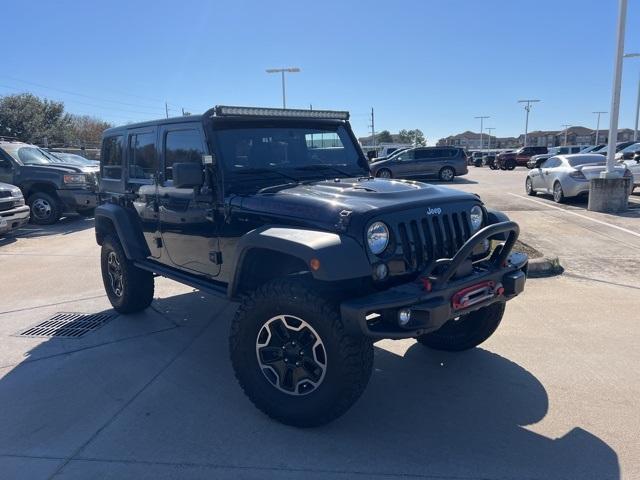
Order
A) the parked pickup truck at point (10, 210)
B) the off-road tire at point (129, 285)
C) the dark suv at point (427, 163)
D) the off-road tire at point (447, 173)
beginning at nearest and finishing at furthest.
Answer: the off-road tire at point (129, 285) → the parked pickup truck at point (10, 210) → the dark suv at point (427, 163) → the off-road tire at point (447, 173)

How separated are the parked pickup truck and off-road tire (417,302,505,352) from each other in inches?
342

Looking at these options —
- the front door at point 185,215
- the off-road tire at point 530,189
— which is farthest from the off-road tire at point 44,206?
the off-road tire at point 530,189

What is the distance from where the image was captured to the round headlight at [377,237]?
307cm

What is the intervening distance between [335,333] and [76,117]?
61.8 meters

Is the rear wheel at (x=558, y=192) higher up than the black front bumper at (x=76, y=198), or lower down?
lower down

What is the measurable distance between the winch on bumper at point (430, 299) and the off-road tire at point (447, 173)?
2140cm

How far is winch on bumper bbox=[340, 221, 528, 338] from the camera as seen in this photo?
9.34ft

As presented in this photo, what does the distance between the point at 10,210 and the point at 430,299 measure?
31.6ft

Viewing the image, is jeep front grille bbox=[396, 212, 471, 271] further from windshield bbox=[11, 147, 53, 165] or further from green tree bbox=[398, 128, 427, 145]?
green tree bbox=[398, 128, 427, 145]

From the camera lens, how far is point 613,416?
10.8 feet

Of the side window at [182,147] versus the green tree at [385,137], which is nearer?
the side window at [182,147]

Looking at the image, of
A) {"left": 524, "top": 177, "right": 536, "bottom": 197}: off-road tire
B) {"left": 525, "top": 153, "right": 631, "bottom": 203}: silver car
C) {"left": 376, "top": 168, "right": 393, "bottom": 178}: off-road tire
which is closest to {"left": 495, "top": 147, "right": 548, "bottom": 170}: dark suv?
{"left": 376, "top": 168, "right": 393, "bottom": 178}: off-road tire

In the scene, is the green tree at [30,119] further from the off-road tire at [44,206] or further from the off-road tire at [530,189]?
the off-road tire at [530,189]

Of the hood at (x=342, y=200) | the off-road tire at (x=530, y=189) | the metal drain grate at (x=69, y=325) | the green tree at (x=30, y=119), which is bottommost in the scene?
the metal drain grate at (x=69, y=325)
